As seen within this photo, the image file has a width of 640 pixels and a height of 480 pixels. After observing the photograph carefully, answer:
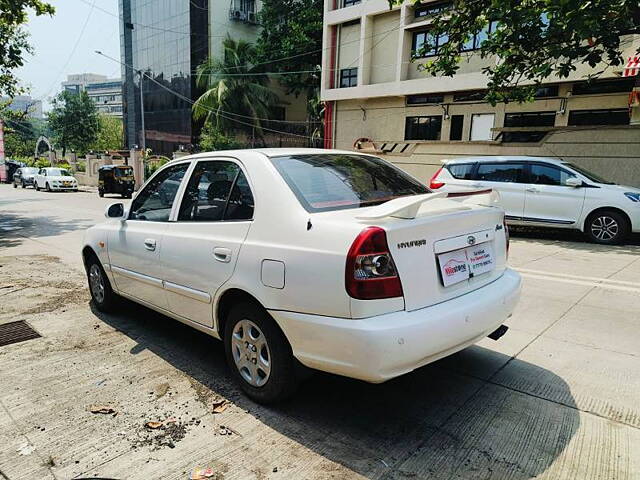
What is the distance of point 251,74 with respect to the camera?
109 feet

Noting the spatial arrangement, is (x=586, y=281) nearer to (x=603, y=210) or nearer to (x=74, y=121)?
(x=603, y=210)

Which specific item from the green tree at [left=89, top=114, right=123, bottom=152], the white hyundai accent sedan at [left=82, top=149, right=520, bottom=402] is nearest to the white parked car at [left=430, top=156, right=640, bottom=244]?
the white hyundai accent sedan at [left=82, top=149, right=520, bottom=402]

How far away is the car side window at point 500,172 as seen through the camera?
1055cm

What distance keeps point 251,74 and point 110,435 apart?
33470 mm

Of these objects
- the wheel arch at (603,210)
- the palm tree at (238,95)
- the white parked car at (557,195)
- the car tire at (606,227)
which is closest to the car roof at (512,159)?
the white parked car at (557,195)

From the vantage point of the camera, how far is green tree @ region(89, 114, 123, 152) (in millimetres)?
55000

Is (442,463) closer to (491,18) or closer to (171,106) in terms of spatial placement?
(491,18)

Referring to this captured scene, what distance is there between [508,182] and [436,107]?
10490 millimetres

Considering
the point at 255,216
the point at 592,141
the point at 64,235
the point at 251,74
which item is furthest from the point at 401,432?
the point at 251,74

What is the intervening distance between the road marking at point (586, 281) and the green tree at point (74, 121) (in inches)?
2200

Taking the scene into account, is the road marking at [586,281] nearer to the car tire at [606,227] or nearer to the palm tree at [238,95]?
the car tire at [606,227]

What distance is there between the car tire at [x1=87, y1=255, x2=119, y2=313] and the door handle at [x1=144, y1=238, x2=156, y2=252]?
1.15 meters

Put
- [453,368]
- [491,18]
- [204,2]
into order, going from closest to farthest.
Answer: [453,368] → [491,18] → [204,2]

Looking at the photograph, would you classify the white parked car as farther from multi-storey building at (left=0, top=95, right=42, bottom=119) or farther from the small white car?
the small white car
